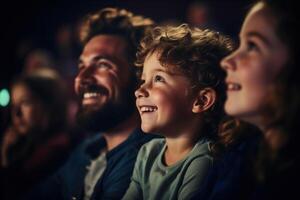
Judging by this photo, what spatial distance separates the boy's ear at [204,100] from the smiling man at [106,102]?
0.96 feet

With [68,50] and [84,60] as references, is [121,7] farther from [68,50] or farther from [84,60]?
[68,50]

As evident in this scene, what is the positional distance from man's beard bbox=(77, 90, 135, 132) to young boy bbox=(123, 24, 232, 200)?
8.1 inches

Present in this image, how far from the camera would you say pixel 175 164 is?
1552 mm

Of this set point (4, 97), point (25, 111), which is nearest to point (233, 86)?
point (25, 111)

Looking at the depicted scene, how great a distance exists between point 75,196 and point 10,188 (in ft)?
1.96

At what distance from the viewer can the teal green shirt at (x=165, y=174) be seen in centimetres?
150

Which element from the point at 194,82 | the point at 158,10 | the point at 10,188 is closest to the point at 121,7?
Answer: the point at 158,10

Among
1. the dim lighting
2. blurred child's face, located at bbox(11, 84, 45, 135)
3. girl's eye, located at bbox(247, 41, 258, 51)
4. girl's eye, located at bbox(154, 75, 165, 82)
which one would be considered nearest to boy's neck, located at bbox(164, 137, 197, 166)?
girl's eye, located at bbox(154, 75, 165, 82)

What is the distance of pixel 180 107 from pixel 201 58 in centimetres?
20

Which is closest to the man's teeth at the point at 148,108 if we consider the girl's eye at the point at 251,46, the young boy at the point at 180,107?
the young boy at the point at 180,107

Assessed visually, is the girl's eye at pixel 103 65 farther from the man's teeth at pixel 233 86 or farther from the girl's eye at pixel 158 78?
the man's teeth at pixel 233 86

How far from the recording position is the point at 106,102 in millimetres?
1923

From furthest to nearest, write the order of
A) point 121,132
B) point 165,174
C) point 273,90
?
1. point 121,132
2. point 165,174
3. point 273,90

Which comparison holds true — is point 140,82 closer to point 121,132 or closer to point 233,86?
point 121,132
